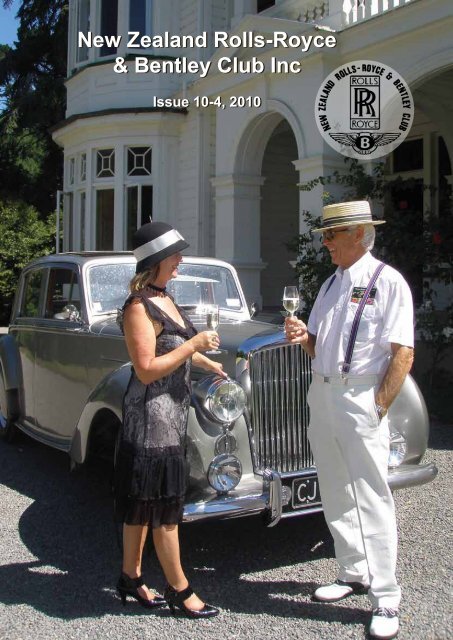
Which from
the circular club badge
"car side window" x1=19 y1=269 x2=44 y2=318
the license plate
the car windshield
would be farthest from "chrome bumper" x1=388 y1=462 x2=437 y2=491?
the circular club badge

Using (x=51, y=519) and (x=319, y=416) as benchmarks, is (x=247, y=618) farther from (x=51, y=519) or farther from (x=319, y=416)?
(x=51, y=519)

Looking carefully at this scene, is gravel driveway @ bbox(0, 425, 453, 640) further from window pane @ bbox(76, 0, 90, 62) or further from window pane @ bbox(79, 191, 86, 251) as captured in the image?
window pane @ bbox(76, 0, 90, 62)

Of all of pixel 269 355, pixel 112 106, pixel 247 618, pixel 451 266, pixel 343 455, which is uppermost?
pixel 112 106

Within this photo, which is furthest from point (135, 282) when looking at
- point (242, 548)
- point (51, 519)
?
point (51, 519)

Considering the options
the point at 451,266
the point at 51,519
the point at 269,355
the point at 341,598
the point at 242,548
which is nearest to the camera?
the point at 341,598

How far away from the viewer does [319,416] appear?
125 inches

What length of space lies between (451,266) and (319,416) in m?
5.42

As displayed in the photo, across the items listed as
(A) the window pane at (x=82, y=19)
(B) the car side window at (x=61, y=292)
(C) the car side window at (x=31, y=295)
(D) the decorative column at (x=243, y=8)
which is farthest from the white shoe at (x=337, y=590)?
(A) the window pane at (x=82, y=19)

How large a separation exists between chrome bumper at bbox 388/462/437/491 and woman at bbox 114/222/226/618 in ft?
3.96

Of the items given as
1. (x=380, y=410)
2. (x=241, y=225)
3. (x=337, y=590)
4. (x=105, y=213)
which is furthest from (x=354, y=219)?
(x=105, y=213)

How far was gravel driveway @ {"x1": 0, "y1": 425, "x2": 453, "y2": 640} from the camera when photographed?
308cm

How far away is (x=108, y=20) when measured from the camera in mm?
14141

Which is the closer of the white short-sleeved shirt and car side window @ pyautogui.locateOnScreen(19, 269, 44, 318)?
the white short-sleeved shirt

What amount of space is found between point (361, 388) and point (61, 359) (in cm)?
278
